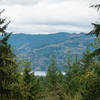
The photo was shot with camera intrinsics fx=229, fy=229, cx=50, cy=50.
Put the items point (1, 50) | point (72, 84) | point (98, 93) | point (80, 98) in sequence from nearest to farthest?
point (98, 93) < point (1, 50) < point (80, 98) < point (72, 84)

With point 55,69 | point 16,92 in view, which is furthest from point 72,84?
point 55,69

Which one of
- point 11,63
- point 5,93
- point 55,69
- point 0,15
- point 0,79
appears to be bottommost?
point 55,69

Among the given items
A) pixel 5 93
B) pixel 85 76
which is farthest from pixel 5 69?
pixel 85 76

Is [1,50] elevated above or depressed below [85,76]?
above

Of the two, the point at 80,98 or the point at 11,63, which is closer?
the point at 11,63

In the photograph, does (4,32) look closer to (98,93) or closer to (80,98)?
(98,93)

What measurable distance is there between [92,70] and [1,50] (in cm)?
637

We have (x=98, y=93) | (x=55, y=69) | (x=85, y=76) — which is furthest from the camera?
(x=55, y=69)

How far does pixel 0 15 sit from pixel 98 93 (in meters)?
8.10

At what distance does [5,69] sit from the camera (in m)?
14.9

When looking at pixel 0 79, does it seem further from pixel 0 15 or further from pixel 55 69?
pixel 55 69

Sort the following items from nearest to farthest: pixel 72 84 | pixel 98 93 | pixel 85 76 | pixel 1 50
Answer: pixel 85 76 < pixel 98 93 < pixel 1 50 < pixel 72 84

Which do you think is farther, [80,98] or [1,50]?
[80,98]

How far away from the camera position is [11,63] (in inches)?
599
